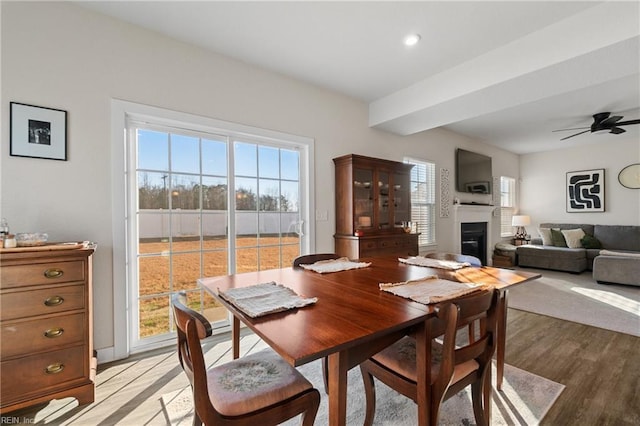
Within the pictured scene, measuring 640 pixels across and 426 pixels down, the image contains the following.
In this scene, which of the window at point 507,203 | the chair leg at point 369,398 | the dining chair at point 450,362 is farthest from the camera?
the window at point 507,203

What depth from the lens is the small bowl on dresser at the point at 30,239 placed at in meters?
1.69

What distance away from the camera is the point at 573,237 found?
577cm

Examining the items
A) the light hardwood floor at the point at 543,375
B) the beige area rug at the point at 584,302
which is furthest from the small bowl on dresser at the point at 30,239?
the beige area rug at the point at 584,302

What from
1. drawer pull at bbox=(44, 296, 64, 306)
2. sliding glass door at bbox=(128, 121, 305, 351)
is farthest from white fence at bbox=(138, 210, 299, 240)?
drawer pull at bbox=(44, 296, 64, 306)

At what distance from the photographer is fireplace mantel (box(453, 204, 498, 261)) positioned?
5234 mm

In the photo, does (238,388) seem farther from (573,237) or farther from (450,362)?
(573,237)

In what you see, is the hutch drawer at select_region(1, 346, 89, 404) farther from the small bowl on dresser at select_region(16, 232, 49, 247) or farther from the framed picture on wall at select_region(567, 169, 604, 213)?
the framed picture on wall at select_region(567, 169, 604, 213)

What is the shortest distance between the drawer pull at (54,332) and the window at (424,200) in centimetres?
430

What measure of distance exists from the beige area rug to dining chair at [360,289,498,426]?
2.58 metres

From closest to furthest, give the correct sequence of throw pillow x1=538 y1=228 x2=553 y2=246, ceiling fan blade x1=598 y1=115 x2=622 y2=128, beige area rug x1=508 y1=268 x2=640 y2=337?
beige area rug x1=508 y1=268 x2=640 y2=337 < ceiling fan blade x1=598 y1=115 x2=622 y2=128 < throw pillow x1=538 y1=228 x2=553 y2=246

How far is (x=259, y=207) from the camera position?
3.12 meters

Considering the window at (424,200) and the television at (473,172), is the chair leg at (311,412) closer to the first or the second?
the window at (424,200)

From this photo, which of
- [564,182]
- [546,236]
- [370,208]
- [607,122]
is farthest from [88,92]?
[564,182]

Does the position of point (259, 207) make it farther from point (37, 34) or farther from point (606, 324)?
point (606, 324)
